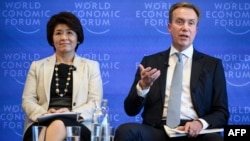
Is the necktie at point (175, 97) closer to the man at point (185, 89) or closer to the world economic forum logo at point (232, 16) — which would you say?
the man at point (185, 89)

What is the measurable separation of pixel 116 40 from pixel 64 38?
2.87 ft

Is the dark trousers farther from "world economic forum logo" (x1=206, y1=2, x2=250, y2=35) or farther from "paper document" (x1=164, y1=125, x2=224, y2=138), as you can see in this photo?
"world economic forum logo" (x1=206, y1=2, x2=250, y2=35)

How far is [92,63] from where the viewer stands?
3.54 m

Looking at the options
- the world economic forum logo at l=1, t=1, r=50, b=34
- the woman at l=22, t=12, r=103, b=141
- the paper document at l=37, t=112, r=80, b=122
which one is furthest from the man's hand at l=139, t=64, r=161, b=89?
the world economic forum logo at l=1, t=1, r=50, b=34

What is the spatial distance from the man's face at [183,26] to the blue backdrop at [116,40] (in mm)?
953

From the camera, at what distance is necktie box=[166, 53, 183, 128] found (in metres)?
3.06

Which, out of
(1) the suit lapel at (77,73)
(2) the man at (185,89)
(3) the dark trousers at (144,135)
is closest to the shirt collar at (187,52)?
(2) the man at (185,89)

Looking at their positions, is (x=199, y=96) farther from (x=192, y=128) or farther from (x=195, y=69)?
(x=192, y=128)

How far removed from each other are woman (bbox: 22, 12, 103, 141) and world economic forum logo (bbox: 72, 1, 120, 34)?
705 mm

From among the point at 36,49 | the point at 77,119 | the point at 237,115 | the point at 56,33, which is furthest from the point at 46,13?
the point at 237,115

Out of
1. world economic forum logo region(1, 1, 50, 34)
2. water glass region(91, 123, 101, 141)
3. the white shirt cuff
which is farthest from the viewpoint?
world economic forum logo region(1, 1, 50, 34)

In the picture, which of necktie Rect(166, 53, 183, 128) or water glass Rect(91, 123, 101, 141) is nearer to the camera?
water glass Rect(91, 123, 101, 141)

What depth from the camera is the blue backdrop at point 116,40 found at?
4.14m

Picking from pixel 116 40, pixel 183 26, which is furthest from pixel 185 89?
pixel 116 40
